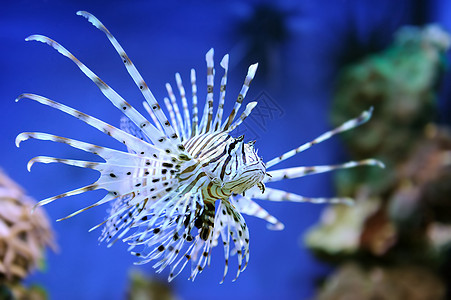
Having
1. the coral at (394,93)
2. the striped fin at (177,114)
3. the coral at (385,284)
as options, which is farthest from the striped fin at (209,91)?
the coral at (394,93)

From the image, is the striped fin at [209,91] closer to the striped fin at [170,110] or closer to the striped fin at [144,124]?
the striped fin at [170,110]

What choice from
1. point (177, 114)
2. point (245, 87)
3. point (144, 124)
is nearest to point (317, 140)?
point (245, 87)

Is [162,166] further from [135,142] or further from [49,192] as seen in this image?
[49,192]

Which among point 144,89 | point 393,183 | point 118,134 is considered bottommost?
point 118,134

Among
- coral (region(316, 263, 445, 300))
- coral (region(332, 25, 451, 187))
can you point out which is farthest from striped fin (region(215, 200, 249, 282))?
coral (region(332, 25, 451, 187))

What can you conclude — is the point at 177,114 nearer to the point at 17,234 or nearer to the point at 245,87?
the point at 245,87

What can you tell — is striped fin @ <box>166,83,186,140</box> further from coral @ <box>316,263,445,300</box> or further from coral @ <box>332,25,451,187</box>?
coral @ <box>332,25,451,187</box>

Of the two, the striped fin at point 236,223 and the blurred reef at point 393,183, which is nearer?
the striped fin at point 236,223
